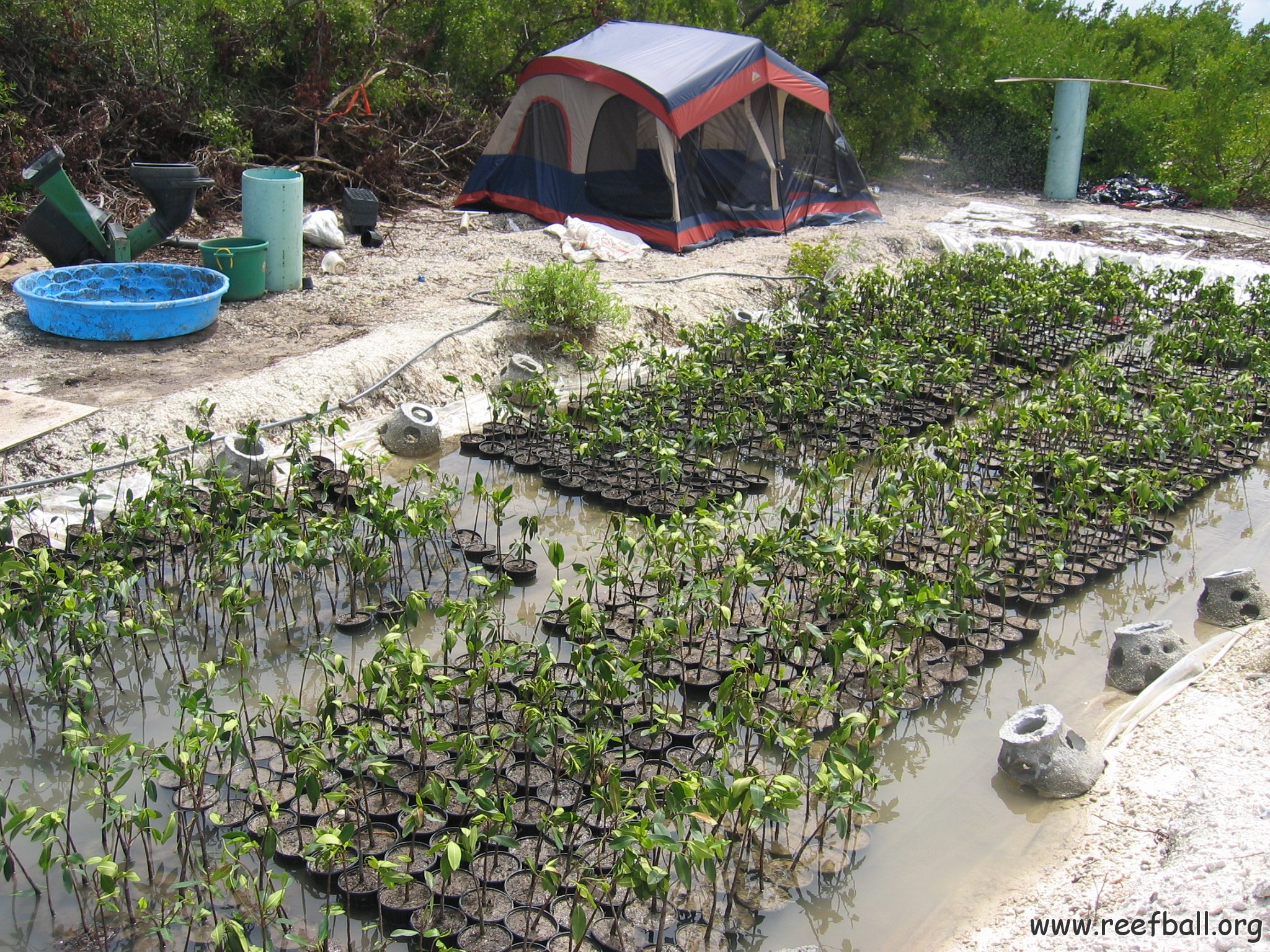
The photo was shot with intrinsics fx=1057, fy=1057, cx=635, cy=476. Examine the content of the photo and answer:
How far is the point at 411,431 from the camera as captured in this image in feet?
21.1

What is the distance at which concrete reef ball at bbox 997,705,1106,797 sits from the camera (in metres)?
3.87

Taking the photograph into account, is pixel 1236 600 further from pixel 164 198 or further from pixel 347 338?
pixel 164 198

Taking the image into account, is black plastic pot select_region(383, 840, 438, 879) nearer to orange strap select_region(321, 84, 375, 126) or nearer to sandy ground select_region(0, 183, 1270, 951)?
sandy ground select_region(0, 183, 1270, 951)

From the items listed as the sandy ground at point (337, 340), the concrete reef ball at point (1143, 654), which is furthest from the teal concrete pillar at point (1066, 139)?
the concrete reef ball at point (1143, 654)

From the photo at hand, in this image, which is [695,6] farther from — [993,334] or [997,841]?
[997,841]

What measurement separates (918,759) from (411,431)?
363 cm

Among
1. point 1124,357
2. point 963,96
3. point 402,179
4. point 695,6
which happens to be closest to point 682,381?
point 1124,357

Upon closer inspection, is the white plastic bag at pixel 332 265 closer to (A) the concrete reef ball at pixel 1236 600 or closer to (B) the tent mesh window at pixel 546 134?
(B) the tent mesh window at pixel 546 134

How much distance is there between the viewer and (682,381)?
264 inches

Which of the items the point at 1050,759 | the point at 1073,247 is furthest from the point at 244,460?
the point at 1073,247

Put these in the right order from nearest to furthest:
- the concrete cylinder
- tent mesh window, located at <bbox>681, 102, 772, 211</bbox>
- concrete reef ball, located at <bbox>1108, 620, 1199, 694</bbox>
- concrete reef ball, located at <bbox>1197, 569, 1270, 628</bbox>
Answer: concrete reef ball, located at <bbox>1108, 620, 1199, 694</bbox>
concrete reef ball, located at <bbox>1197, 569, 1270, 628</bbox>
the concrete cylinder
tent mesh window, located at <bbox>681, 102, 772, 211</bbox>

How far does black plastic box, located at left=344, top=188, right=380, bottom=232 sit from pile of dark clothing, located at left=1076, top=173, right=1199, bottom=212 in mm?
11241

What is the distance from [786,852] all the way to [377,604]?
7.36ft

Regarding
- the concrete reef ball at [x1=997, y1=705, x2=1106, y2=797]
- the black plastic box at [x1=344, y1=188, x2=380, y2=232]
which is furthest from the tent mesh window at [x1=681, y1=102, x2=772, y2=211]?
the concrete reef ball at [x1=997, y1=705, x2=1106, y2=797]
